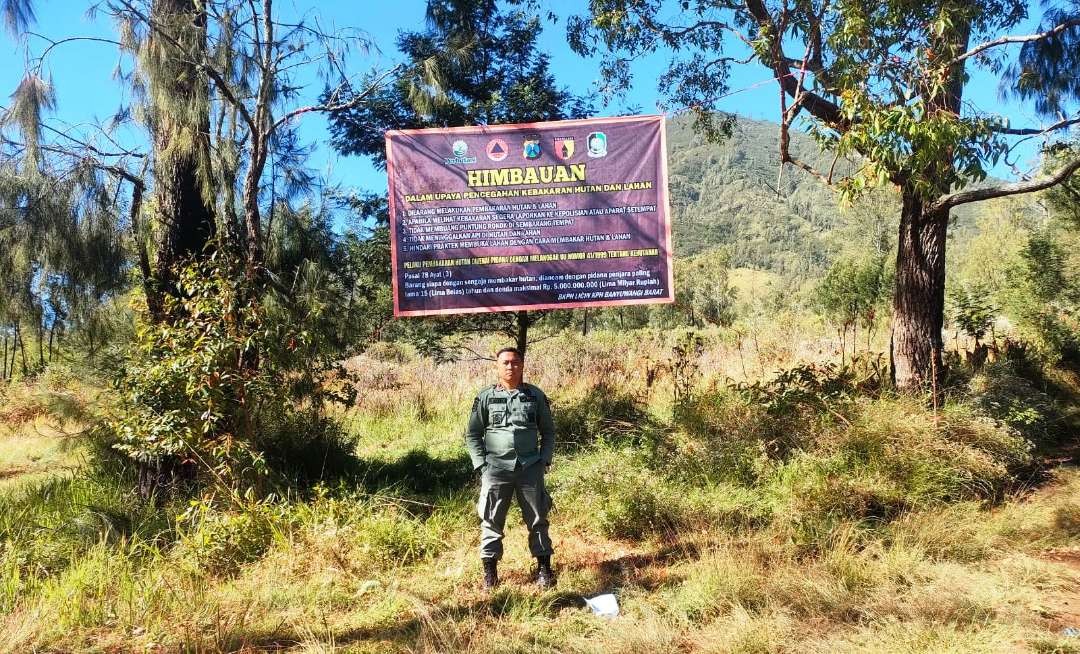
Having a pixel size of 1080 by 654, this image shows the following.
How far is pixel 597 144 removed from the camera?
5125mm

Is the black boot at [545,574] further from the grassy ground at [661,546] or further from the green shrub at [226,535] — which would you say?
the green shrub at [226,535]

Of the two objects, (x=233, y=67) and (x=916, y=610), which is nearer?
(x=916, y=610)

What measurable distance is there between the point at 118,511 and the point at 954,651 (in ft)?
17.7

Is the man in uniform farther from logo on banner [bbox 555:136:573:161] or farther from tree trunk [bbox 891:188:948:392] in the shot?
tree trunk [bbox 891:188:948:392]

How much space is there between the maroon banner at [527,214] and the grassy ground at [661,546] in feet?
5.32

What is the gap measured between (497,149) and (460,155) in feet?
1.06

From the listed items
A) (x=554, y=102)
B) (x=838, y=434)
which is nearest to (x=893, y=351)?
(x=838, y=434)

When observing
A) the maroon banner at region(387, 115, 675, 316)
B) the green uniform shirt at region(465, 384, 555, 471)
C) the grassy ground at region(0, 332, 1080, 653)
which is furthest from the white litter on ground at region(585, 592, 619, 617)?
the maroon banner at region(387, 115, 675, 316)

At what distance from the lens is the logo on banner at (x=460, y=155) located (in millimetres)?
5156

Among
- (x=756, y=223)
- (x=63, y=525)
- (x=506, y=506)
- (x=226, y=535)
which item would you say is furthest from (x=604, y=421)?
(x=756, y=223)

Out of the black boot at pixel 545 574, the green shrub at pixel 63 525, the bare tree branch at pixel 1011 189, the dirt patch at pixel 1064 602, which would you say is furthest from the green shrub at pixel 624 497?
the bare tree branch at pixel 1011 189

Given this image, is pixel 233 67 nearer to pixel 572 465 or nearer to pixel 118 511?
pixel 118 511

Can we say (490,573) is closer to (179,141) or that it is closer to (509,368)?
(509,368)

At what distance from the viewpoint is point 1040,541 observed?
395cm
